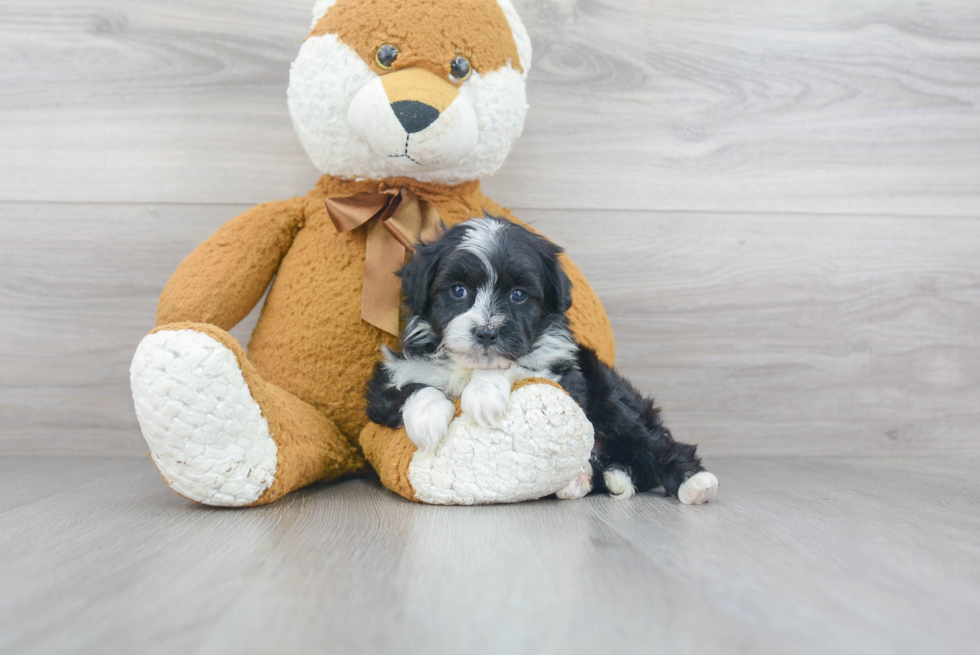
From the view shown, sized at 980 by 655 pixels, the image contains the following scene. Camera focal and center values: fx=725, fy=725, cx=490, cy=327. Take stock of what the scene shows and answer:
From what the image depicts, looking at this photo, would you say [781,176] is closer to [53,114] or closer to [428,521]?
[428,521]

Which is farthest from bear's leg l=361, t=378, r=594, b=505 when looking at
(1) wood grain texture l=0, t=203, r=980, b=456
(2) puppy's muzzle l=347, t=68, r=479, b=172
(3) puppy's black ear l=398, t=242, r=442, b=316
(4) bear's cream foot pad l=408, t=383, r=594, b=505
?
(1) wood grain texture l=0, t=203, r=980, b=456

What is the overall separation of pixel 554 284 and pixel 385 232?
41 centimetres

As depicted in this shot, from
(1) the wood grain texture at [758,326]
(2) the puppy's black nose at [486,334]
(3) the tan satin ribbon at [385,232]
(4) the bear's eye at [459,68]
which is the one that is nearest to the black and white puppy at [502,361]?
(2) the puppy's black nose at [486,334]

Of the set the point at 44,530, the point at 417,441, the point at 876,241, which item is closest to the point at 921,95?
the point at 876,241

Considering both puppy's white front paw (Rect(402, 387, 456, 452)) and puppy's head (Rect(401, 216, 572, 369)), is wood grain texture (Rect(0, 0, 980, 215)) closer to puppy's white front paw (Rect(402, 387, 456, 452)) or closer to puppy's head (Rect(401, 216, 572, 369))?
puppy's head (Rect(401, 216, 572, 369))

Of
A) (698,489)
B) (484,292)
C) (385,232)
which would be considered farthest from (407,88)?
(698,489)

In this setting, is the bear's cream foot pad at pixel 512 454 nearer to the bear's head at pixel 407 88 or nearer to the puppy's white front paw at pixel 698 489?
the puppy's white front paw at pixel 698 489

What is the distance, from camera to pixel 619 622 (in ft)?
2.62

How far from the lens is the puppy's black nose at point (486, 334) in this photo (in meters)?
1.26

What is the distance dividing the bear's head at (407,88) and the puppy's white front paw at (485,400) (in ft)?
1.73

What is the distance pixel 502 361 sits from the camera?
1302 millimetres

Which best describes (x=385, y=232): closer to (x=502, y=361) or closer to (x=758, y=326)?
(x=502, y=361)

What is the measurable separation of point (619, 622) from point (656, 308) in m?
1.42

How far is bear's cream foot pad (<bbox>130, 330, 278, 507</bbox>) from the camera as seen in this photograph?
1167mm
